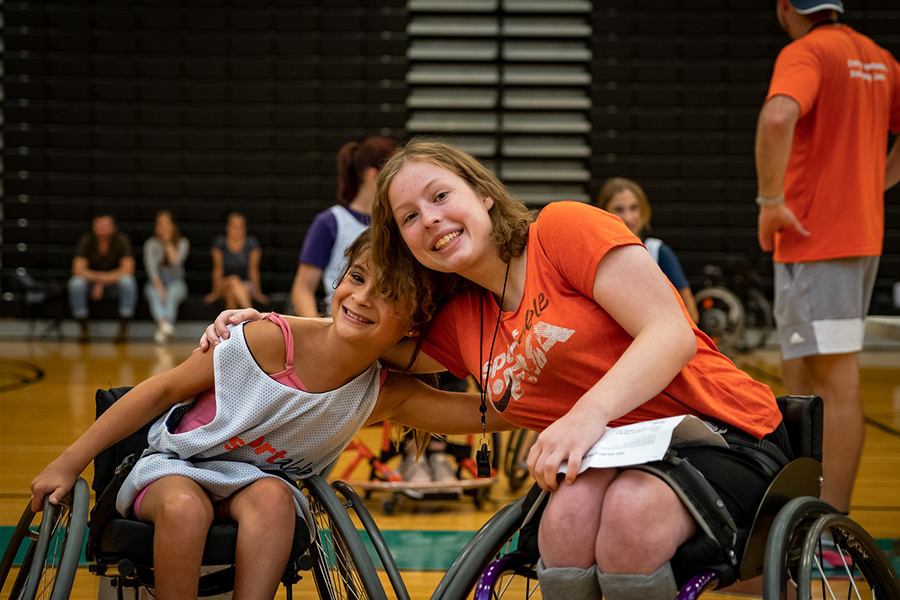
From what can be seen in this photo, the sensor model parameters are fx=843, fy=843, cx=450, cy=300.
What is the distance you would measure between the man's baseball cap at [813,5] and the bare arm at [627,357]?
1.50m

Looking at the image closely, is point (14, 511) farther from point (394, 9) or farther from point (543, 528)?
point (394, 9)

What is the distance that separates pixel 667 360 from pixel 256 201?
7.79 meters

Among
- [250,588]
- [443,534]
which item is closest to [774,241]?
[443,534]

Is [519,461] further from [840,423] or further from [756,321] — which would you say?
[756,321]

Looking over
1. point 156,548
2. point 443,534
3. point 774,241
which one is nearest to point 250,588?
point 156,548

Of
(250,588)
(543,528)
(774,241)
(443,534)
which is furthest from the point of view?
(443,534)

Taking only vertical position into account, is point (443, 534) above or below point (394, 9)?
below

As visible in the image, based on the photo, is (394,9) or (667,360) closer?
(667,360)

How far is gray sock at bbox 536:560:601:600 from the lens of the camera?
1018 millimetres

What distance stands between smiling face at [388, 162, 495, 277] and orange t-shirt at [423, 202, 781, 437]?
89 mm

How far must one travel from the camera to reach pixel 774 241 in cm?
234

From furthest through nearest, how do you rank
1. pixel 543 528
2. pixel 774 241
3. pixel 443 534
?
1. pixel 443 534
2. pixel 774 241
3. pixel 543 528

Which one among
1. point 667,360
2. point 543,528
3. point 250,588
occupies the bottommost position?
point 250,588

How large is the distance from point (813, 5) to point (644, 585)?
188cm
